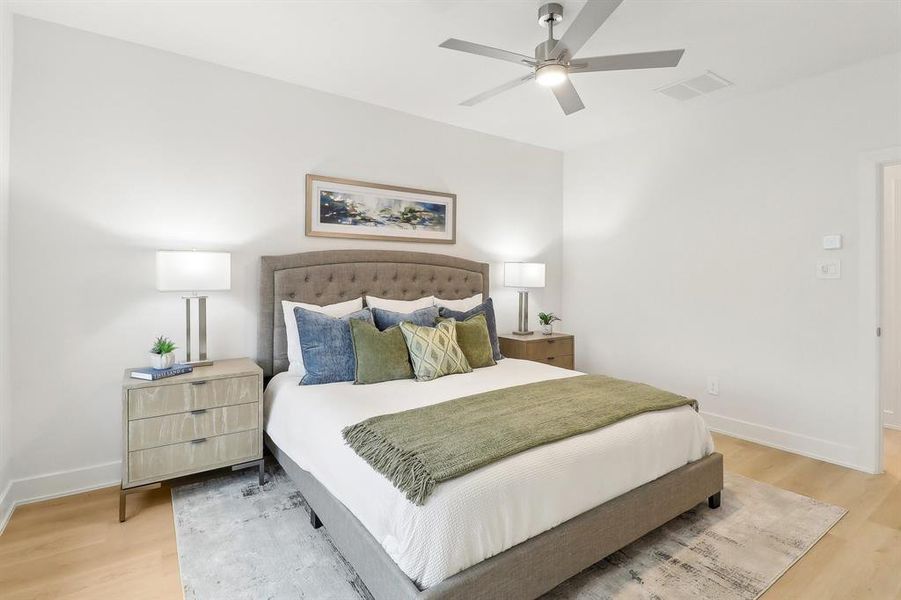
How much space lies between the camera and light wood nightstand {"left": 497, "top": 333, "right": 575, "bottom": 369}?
394 centimetres

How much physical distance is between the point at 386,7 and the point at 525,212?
2654 millimetres

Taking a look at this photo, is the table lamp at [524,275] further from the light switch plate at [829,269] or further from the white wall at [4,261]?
the white wall at [4,261]

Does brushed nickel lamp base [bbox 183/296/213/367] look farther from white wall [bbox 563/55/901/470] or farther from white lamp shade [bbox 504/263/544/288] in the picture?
white wall [bbox 563/55/901/470]

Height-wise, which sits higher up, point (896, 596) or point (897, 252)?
point (897, 252)

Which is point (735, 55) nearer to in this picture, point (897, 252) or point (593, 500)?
point (897, 252)

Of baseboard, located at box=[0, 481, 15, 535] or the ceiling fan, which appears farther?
baseboard, located at box=[0, 481, 15, 535]

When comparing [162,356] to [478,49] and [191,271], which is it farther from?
[478,49]

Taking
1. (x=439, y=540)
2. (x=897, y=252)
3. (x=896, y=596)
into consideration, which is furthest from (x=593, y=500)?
(x=897, y=252)

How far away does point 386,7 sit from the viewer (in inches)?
90.7

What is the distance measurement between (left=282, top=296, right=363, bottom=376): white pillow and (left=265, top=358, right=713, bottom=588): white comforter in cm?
22

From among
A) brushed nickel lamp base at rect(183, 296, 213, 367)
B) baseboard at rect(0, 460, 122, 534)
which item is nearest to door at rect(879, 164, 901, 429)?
brushed nickel lamp base at rect(183, 296, 213, 367)

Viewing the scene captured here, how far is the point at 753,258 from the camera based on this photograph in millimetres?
3455

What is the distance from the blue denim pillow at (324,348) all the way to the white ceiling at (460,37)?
64.9 inches

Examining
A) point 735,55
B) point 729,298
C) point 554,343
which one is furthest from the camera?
point 554,343
